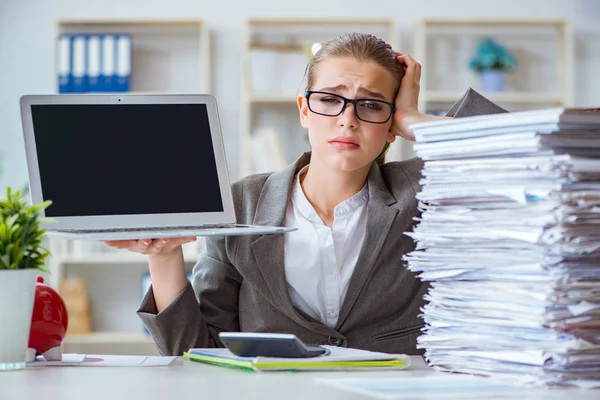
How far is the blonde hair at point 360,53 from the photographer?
1.76m

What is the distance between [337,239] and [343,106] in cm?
28

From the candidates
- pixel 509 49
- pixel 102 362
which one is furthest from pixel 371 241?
pixel 509 49

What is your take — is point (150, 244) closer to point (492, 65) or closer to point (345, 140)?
point (345, 140)

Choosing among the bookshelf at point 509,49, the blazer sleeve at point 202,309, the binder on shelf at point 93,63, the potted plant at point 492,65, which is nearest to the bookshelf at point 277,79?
the bookshelf at point 509,49

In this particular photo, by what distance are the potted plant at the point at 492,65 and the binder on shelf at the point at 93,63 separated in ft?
5.91

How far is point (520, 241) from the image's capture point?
1093mm

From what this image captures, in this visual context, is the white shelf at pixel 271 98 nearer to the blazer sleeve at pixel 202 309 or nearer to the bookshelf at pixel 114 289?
the bookshelf at pixel 114 289

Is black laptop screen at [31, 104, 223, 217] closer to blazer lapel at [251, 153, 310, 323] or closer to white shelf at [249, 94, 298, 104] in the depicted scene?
blazer lapel at [251, 153, 310, 323]

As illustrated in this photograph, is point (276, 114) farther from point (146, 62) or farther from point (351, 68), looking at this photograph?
point (351, 68)

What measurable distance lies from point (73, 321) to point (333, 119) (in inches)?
113

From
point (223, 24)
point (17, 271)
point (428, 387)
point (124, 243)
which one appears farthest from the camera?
point (223, 24)

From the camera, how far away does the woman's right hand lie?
143 centimetres

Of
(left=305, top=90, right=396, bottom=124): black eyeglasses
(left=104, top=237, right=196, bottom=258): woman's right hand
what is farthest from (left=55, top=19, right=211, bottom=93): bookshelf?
(left=104, top=237, right=196, bottom=258): woman's right hand

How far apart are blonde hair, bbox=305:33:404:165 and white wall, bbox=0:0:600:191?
8.54 ft
